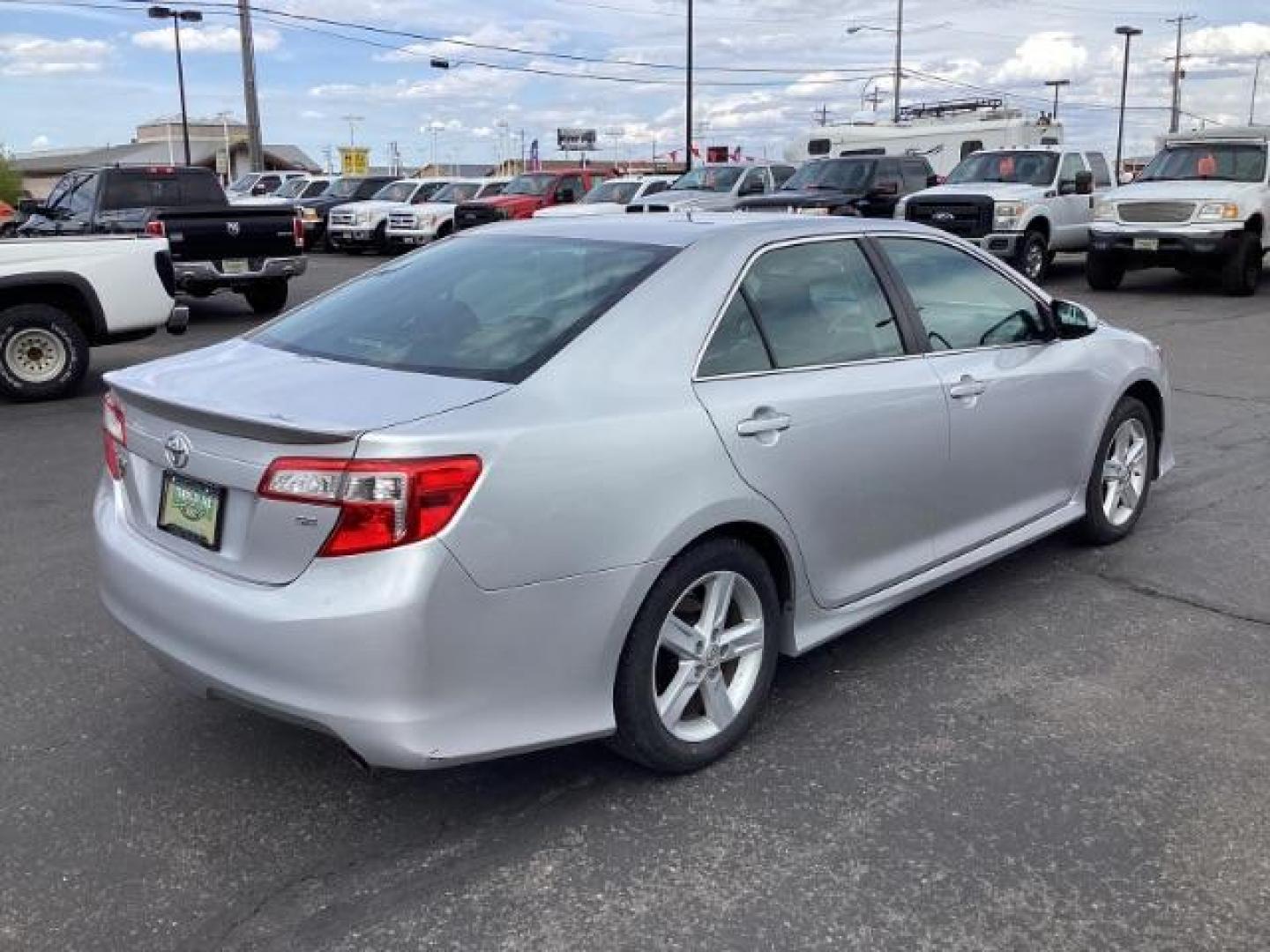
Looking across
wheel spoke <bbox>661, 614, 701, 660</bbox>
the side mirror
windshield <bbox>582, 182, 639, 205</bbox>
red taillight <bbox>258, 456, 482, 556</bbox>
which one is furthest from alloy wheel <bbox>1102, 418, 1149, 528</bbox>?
windshield <bbox>582, 182, 639, 205</bbox>

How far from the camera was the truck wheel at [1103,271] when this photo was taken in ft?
54.3

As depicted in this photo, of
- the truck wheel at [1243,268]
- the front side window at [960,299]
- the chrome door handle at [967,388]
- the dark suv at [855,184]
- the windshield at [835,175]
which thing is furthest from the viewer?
the windshield at [835,175]

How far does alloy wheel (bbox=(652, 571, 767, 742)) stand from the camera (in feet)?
10.9

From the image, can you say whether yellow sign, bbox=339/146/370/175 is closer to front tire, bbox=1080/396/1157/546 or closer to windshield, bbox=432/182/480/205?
windshield, bbox=432/182/480/205

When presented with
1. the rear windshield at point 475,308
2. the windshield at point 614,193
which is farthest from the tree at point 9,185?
the rear windshield at point 475,308

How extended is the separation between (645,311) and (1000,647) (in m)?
1.96

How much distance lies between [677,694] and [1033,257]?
52.1ft

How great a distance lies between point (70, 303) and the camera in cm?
943

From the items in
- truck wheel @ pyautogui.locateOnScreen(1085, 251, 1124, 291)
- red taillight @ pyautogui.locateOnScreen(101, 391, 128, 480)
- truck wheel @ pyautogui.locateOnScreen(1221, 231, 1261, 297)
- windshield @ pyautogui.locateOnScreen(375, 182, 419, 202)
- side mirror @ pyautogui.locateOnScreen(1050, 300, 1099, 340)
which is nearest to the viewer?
red taillight @ pyautogui.locateOnScreen(101, 391, 128, 480)

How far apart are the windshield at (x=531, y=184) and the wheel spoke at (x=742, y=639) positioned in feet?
76.2

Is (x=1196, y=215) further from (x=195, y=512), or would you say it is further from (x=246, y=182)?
(x=246, y=182)

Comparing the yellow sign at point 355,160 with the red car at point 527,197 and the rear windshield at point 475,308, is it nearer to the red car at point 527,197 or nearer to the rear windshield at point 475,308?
the red car at point 527,197

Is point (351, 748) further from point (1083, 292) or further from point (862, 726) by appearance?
point (1083, 292)

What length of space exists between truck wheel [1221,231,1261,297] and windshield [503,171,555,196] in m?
14.4
